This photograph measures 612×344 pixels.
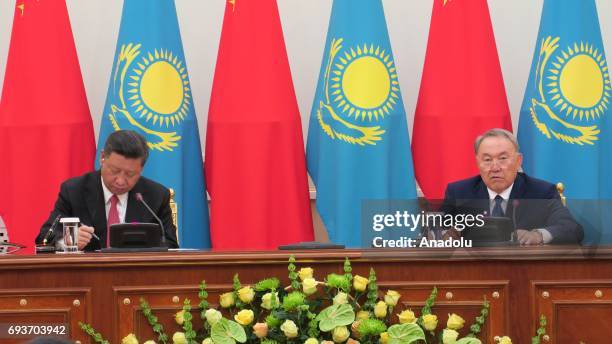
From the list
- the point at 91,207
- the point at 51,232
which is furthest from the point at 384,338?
the point at 91,207

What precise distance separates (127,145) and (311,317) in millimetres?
1379

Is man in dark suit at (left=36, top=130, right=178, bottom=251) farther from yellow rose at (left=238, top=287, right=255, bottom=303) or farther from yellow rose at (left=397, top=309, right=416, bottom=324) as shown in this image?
yellow rose at (left=397, top=309, right=416, bottom=324)

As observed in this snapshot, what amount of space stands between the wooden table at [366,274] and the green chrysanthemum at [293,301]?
0.45 ft

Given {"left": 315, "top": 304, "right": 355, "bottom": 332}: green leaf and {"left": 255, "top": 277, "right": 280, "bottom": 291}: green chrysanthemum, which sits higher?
{"left": 255, "top": 277, "right": 280, "bottom": 291}: green chrysanthemum

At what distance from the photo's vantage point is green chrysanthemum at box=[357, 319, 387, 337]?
10.3 ft

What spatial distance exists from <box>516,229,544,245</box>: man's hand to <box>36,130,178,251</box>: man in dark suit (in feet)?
4.82

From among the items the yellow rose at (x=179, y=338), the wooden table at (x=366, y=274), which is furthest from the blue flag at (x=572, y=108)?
the yellow rose at (x=179, y=338)

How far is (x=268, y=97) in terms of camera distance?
5.29 metres

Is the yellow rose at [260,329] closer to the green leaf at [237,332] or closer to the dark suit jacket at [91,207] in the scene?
the green leaf at [237,332]

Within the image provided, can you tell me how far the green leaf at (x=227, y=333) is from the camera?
3154 millimetres

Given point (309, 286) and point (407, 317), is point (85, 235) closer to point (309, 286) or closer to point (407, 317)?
point (309, 286)

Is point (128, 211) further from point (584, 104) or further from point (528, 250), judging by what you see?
point (584, 104)

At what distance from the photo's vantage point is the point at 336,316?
316cm

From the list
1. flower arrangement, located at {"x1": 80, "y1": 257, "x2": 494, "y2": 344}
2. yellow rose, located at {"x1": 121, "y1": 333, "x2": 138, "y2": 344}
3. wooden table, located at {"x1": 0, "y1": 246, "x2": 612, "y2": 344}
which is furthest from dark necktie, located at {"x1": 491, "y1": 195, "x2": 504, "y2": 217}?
yellow rose, located at {"x1": 121, "y1": 333, "x2": 138, "y2": 344}
